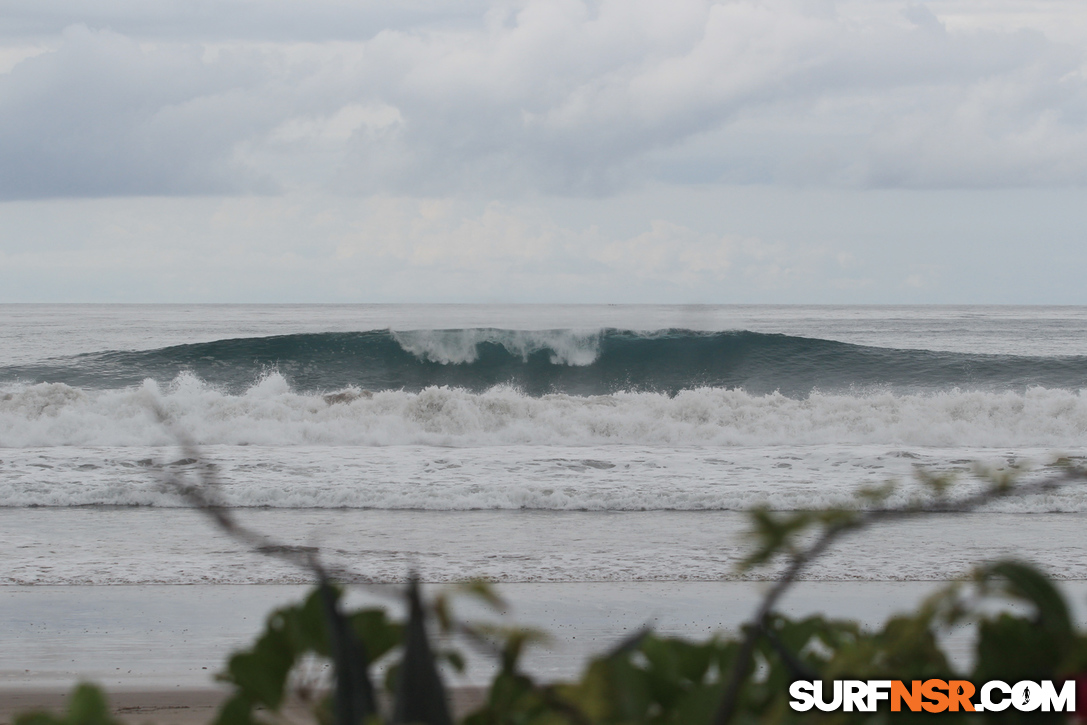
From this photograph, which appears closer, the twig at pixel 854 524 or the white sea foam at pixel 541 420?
the twig at pixel 854 524

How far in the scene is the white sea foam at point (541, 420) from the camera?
13.3m

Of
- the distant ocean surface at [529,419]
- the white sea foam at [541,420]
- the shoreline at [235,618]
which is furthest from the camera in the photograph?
the white sea foam at [541,420]

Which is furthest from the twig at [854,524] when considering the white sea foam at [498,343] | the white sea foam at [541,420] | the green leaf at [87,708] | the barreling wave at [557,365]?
the white sea foam at [498,343]

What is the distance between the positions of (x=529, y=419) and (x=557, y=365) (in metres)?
8.39

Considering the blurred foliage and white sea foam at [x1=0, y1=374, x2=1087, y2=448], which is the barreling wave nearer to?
white sea foam at [x1=0, y1=374, x2=1087, y2=448]

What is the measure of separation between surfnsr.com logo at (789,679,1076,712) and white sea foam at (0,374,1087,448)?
12.6 m

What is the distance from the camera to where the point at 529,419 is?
1438 centimetres

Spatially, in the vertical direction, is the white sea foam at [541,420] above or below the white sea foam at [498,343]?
below

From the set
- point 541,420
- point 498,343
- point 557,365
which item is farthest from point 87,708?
point 498,343

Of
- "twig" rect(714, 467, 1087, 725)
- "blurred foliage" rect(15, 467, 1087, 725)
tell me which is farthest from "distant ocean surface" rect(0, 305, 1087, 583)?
"blurred foliage" rect(15, 467, 1087, 725)

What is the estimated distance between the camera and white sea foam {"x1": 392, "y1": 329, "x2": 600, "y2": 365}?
23.0m

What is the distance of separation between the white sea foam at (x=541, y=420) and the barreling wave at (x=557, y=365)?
5632 millimetres

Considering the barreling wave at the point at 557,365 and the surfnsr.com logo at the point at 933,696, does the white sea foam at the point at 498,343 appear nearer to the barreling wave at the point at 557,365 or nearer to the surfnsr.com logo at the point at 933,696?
the barreling wave at the point at 557,365

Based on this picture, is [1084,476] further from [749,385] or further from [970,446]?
[749,385]
